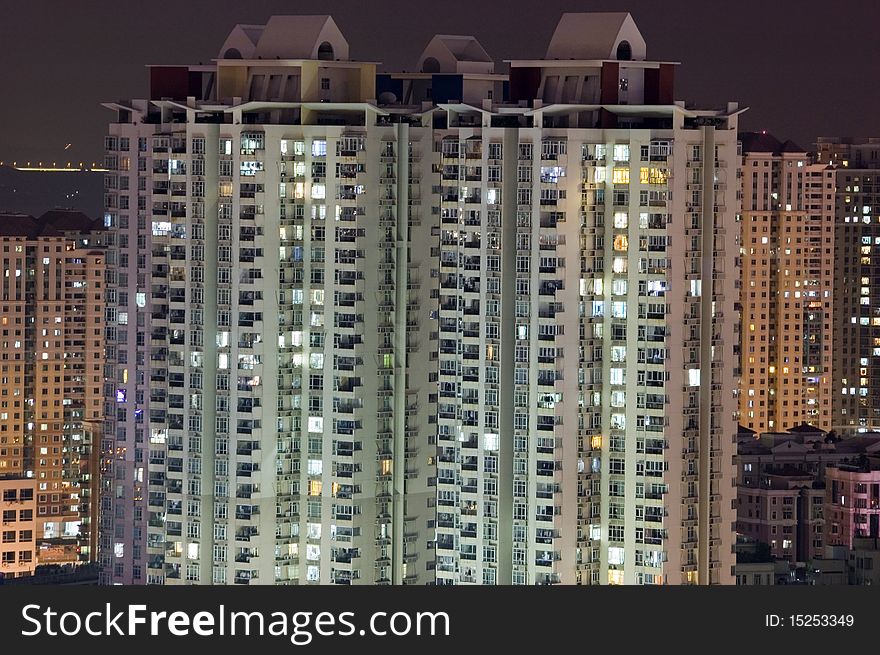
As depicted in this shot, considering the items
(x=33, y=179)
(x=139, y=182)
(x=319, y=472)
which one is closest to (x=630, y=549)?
(x=319, y=472)

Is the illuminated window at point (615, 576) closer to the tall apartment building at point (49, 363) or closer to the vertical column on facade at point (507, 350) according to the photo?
the vertical column on facade at point (507, 350)

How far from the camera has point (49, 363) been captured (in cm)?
1736

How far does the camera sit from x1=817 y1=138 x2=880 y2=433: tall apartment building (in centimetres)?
1805

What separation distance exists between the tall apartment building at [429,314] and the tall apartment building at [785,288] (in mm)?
7036

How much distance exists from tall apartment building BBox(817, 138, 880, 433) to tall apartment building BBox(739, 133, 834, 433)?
149 mm

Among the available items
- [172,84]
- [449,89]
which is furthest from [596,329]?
[172,84]

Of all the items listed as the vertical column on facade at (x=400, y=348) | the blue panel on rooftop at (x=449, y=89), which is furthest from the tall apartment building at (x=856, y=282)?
the vertical column on facade at (x=400, y=348)

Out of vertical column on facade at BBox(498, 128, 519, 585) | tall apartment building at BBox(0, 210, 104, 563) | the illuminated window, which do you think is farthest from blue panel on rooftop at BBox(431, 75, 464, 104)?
tall apartment building at BBox(0, 210, 104, 563)

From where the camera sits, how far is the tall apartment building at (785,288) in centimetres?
1891

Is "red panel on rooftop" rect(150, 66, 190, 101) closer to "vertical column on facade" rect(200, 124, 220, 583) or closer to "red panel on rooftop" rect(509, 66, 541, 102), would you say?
"vertical column on facade" rect(200, 124, 220, 583)

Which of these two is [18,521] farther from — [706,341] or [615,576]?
[706,341]

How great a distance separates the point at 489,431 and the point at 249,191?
1652mm

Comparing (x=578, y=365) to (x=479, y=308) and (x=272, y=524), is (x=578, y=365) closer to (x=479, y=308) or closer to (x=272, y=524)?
(x=479, y=308)

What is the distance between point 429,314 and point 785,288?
887cm
